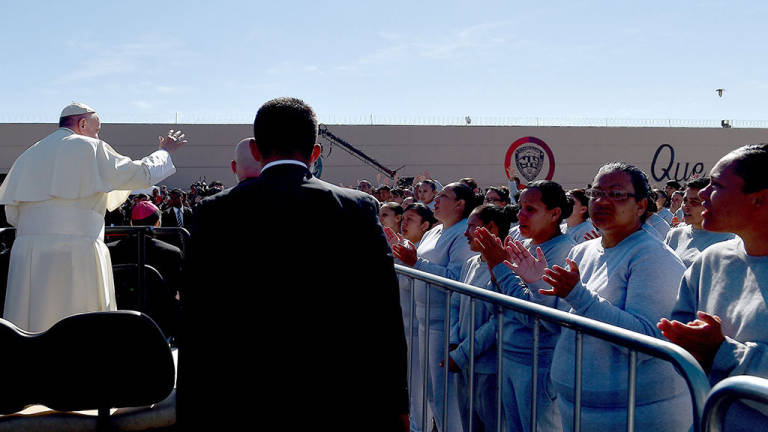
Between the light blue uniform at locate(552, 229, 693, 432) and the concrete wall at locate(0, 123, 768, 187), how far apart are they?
32573mm

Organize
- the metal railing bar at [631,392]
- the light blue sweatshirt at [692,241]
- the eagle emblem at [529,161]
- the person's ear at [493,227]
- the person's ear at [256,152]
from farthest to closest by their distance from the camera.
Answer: the eagle emblem at [529,161] < the light blue sweatshirt at [692,241] < the person's ear at [493,227] < the person's ear at [256,152] < the metal railing bar at [631,392]

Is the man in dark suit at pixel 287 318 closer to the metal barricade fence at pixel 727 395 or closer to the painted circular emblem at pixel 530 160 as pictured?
the metal barricade fence at pixel 727 395

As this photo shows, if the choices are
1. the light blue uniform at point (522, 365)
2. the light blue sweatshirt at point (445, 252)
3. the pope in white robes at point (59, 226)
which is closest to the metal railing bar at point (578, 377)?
the light blue uniform at point (522, 365)

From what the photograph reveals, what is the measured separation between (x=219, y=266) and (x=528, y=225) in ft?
7.52

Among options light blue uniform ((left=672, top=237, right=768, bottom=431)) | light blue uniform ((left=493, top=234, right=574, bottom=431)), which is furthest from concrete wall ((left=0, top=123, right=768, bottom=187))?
light blue uniform ((left=672, top=237, right=768, bottom=431))

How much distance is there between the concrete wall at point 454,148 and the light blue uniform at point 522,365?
32153mm

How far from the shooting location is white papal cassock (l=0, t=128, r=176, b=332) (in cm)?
418

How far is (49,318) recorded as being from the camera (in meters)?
4.21

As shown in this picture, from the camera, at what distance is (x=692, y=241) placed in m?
5.90

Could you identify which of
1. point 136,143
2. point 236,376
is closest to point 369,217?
point 236,376

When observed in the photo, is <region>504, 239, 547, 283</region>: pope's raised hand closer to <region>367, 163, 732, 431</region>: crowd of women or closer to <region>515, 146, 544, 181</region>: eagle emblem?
<region>367, 163, 732, 431</region>: crowd of women

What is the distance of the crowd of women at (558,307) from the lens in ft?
8.23

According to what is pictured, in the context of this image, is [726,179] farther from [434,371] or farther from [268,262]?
[434,371]

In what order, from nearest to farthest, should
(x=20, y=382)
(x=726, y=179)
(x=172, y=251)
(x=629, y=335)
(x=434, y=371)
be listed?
1. (x=629, y=335)
2. (x=726, y=179)
3. (x=20, y=382)
4. (x=434, y=371)
5. (x=172, y=251)
